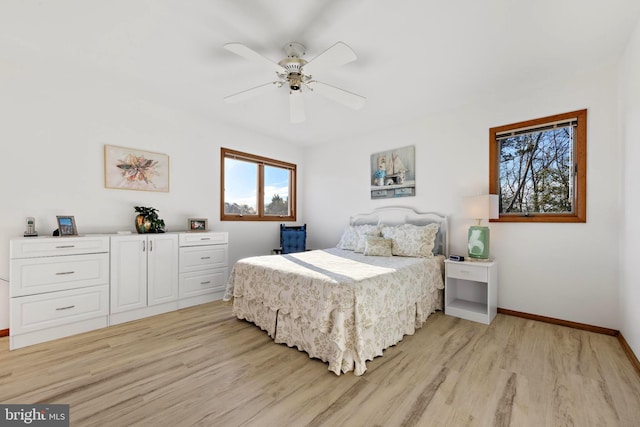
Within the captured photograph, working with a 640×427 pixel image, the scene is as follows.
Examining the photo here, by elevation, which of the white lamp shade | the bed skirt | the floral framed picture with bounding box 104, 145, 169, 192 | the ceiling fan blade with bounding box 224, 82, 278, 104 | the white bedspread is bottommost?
the bed skirt

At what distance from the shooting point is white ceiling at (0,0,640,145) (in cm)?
190

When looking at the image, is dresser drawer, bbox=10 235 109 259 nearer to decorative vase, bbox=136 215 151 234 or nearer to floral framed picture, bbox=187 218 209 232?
decorative vase, bbox=136 215 151 234

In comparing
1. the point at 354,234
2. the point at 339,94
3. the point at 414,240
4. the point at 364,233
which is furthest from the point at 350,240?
the point at 339,94

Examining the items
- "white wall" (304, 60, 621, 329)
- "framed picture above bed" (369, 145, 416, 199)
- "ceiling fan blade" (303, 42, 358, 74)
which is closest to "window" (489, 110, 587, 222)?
"white wall" (304, 60, 621, 329)

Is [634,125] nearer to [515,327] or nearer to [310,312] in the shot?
[515,327]

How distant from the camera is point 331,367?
1992mm

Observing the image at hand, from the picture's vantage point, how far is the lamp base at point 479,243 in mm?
3107

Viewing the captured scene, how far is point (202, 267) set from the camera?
3.57 metres

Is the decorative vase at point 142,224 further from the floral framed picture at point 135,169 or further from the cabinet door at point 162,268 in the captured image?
the floral framed picture at point 135,169

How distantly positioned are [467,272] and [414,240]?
0.67m

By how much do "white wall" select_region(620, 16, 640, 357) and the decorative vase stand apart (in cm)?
457

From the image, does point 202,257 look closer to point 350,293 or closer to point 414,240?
point 350,293

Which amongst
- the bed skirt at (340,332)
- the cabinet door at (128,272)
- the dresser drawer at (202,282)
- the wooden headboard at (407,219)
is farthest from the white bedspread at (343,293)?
the cabinet door at (128,272)

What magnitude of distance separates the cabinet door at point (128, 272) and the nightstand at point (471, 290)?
3.45 metres
